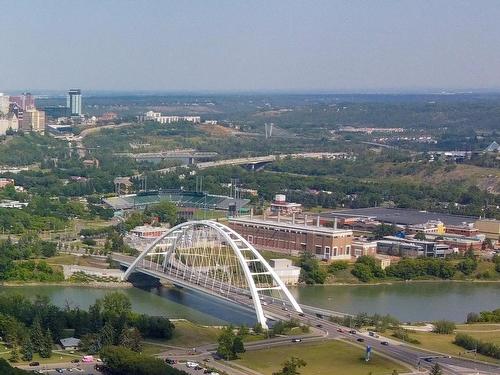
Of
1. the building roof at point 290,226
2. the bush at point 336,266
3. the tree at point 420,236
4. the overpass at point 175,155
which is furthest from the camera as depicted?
the overpass at point 175,155

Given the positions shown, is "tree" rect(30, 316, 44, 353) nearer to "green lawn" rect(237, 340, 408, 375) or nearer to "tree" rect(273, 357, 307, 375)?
"green lawn" rect(237, 340, 408, 375)

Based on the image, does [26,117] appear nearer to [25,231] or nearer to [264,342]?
[25,231]

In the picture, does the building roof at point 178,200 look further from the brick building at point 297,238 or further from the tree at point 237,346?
the tree at point 237,346

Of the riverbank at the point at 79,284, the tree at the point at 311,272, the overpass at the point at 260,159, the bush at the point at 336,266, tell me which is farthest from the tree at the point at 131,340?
the overpass at the point at 260,159

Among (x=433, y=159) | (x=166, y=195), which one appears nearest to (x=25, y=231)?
(x=166, y=195)

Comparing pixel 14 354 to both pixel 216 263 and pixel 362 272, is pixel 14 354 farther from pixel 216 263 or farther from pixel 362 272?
pixel 362 272

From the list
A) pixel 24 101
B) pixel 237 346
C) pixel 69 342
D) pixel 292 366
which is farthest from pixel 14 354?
pixel 24 101
